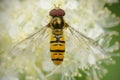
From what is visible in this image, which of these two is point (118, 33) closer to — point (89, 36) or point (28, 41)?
point (89, 36)

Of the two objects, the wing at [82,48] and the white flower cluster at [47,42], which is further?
the white flower cluster at [47,42]

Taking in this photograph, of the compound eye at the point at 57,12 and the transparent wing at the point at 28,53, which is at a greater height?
the compound eye at the point at 57,12

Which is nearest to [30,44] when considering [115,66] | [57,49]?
[57,49]

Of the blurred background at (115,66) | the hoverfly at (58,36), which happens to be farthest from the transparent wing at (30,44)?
the blurred background at (115,66)

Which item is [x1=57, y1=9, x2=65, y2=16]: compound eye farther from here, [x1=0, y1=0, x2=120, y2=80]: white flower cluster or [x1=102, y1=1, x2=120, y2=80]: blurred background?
[x1=102, y1=1, x2=120, y2=80]: blurred background

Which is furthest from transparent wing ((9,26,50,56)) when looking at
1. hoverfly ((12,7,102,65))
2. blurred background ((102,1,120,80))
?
blurred background ((102,1,120,80))

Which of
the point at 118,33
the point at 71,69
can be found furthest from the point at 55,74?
the point at 118,33

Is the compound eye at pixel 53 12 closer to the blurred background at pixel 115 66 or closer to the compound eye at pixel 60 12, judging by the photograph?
the compound eye at pixel 60 12
